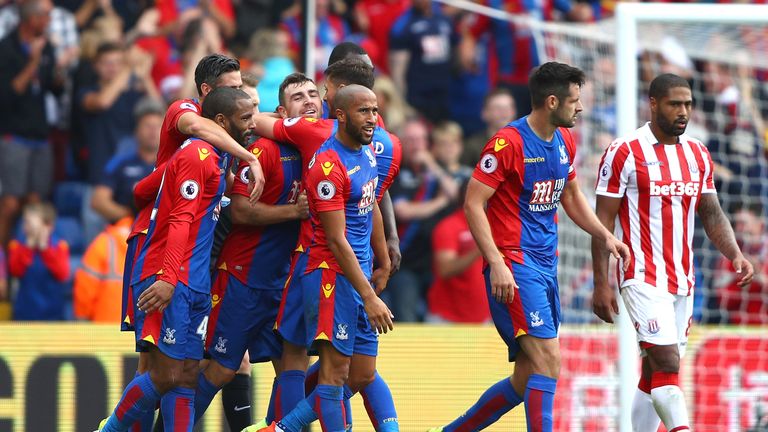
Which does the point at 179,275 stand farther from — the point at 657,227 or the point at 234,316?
the point at 657,227

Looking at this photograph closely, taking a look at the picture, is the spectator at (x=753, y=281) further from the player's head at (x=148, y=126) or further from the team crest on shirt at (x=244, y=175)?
the team crest on shirt at (x=244, y=175)

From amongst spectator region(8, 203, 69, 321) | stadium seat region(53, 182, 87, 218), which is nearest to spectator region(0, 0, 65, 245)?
stadium seat region(53, 182, 87, 218)

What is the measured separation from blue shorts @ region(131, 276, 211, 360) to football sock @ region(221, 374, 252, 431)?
1.07 meters

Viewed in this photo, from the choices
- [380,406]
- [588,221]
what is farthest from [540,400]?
[588,221]

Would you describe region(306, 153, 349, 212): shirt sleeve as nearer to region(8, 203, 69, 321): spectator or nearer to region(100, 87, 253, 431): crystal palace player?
region(100, 87, 253, 431): crystal palace player

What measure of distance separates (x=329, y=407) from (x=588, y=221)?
6.50 ft

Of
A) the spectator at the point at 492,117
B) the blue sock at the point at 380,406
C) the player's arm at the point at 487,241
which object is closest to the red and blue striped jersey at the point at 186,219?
the blue sock at the point at 380,406

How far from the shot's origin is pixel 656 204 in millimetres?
8156

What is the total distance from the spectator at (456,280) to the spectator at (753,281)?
7.18 ft

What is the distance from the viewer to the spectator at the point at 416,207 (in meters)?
12.2

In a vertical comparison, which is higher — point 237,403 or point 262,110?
point 262,110

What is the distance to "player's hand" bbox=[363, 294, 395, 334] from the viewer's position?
23.5ft

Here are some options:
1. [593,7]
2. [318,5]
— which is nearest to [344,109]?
[318,5]

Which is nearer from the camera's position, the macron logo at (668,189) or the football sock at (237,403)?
the macron logo at (668,189)
